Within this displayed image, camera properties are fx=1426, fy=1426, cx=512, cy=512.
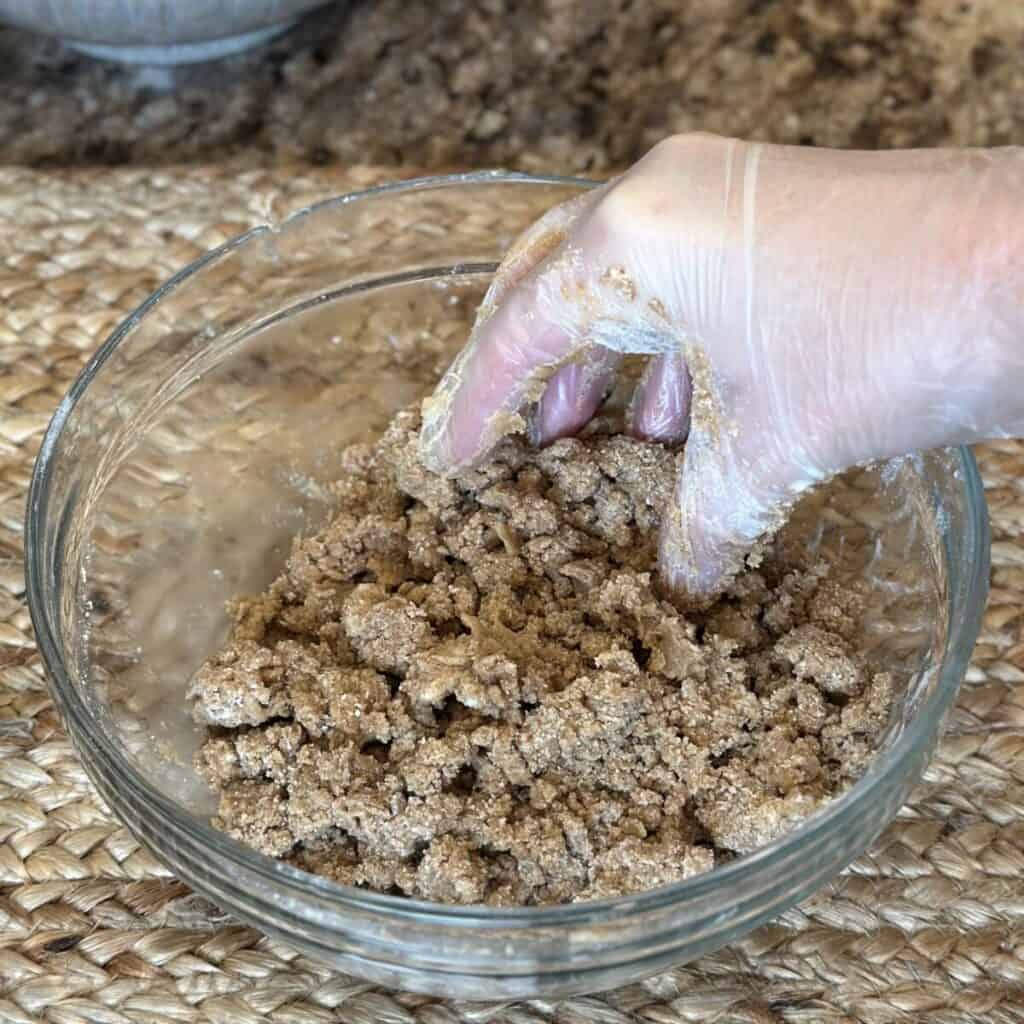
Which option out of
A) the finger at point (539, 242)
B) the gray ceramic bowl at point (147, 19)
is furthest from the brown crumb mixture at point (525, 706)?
the gray ceramic bowl at point (147, 19)

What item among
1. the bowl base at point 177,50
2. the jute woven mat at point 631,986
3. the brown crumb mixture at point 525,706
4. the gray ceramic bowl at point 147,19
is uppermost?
the bowl base at point 177,50

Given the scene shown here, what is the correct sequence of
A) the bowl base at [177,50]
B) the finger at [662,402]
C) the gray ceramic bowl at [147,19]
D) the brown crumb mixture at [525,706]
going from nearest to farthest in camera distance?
1. the brown crumb mixture at [525,706]
2. the finger at [662,402]
3. the gray ceramic bowl at [147,19]
4. the bowl base at [177,50]

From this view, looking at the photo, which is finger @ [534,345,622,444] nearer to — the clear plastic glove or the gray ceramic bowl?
the clear plastic glove

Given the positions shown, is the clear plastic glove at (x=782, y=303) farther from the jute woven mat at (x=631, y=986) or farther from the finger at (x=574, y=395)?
the jute woven mat at (x=631, y=986)

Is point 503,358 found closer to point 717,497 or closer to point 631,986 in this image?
point 717,497

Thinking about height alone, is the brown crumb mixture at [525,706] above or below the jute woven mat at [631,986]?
above

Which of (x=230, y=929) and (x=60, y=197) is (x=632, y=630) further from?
(x=60, y=197)

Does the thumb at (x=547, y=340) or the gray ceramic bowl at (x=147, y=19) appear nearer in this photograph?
the thumb at (x=547, y=340)

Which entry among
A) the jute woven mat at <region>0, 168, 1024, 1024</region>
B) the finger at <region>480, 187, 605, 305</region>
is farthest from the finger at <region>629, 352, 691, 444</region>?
the jute woven mat at <region>0, 168, 1024, 1024</region>
